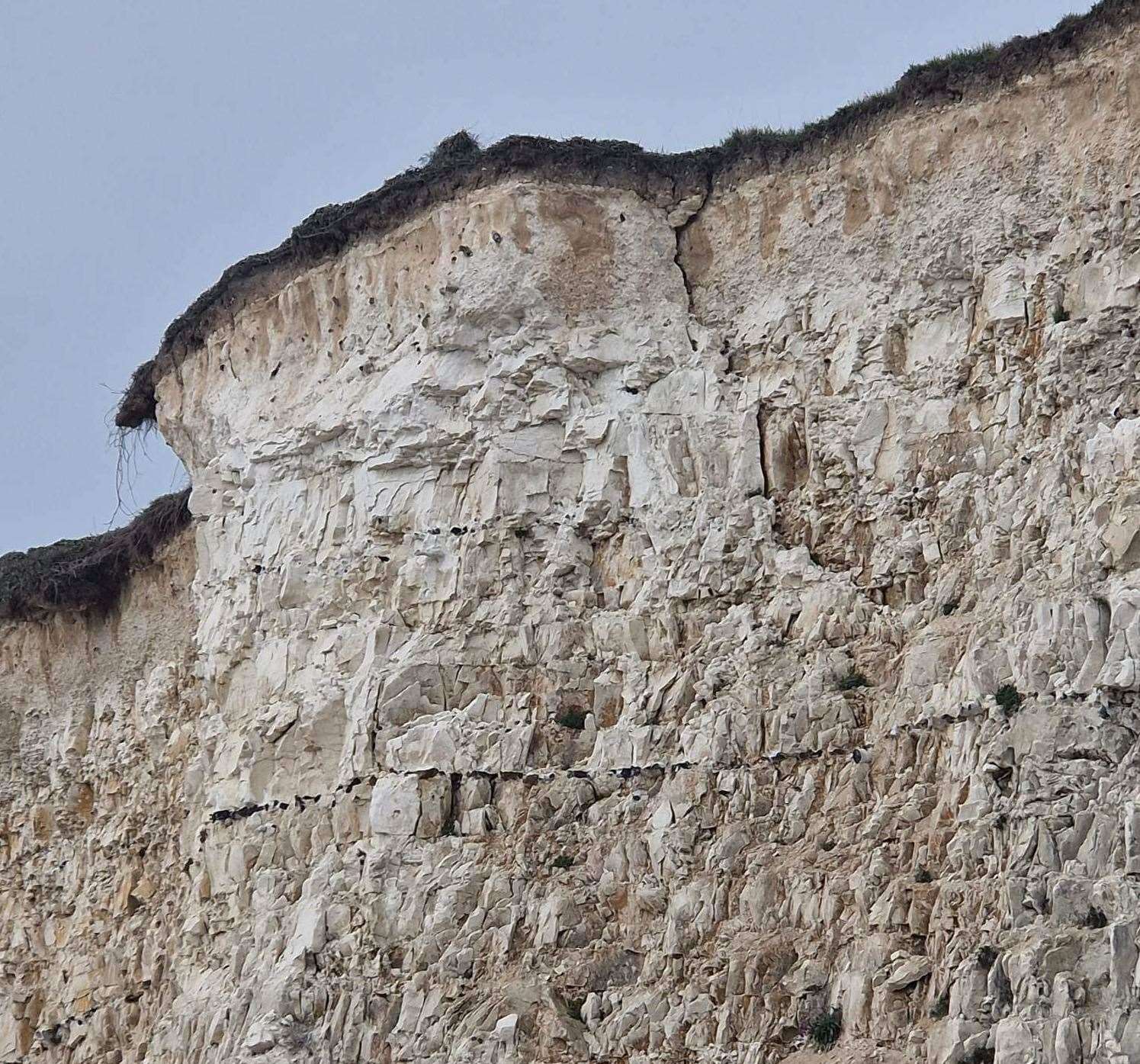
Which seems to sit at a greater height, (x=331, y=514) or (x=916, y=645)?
(x=331, y=514)

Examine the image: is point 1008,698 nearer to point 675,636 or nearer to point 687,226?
point 675,636

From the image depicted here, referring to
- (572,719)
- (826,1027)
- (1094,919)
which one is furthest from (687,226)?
(1094,919)

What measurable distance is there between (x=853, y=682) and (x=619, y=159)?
8.15 m

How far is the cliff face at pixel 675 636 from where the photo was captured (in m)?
16.1

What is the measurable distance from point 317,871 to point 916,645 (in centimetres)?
707

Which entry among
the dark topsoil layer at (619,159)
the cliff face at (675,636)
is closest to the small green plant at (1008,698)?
the cliff face at (675,636)

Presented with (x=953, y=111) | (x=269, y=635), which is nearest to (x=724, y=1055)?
(x=269, y=635)

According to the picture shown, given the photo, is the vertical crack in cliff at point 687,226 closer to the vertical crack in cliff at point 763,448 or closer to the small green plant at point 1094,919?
the vertical crack in cliff at point 763,448

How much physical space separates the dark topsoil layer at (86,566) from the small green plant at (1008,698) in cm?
1439

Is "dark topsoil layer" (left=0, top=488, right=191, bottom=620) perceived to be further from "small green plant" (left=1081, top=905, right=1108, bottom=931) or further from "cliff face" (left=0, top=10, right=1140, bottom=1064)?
"small green plant" (left=1081, top=905, right=1108, bottom=931)

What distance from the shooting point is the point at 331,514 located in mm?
23328

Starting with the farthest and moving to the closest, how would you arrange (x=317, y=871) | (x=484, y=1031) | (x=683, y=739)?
1. (x=317, y=871)
2. (x=683, y=739)
3. (x=484, y=1031)

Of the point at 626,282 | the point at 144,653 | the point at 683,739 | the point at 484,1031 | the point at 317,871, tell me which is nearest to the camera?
the point at 484,1031

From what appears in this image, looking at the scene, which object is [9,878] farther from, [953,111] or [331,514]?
[953,111]
